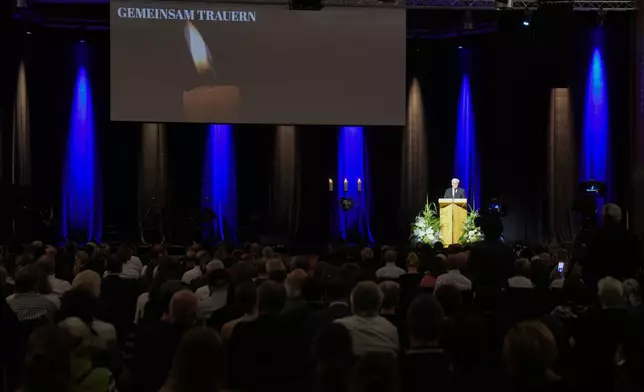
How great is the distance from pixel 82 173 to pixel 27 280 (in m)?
13.7

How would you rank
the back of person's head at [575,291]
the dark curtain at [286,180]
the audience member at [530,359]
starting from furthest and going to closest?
the dark curtain at [286,180], the back of person's head at [575,291], the audience member at [530,359]

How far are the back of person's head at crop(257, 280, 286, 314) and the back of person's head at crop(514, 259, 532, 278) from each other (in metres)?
3.00

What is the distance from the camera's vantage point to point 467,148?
61.8 feet

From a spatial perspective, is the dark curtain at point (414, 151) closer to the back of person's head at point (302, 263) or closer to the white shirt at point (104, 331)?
the back of person's head at point (302, 263)

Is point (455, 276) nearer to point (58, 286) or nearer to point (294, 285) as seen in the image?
point (294, 285)

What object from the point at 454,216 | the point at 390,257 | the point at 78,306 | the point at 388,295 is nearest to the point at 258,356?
the point at 78,306

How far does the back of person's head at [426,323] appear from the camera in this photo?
3896mm

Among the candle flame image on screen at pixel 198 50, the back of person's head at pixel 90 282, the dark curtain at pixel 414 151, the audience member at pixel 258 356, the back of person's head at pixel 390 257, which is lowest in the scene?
the audience member at pixel 258 356

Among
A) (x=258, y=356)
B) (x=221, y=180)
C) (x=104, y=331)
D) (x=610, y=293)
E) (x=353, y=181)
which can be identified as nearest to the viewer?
(x=258, y=356)

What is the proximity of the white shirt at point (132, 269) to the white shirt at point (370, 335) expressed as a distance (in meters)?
4.26

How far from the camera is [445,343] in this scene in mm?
3822

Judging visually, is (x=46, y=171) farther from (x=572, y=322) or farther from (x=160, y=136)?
(x=572, y=322)

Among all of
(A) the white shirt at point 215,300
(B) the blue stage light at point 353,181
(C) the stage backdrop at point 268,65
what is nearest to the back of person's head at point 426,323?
(A) the white shirt at point 215,300

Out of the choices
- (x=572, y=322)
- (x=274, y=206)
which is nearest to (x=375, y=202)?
(x=274, y=206)
